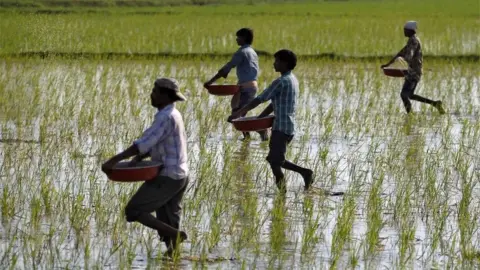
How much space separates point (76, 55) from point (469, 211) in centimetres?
1083

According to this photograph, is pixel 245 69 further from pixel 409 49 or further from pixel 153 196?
pixel 153 196

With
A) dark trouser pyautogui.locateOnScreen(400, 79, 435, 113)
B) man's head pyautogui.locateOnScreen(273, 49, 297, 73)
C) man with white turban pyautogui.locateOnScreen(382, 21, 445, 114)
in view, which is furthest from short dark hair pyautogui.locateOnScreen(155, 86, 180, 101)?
dark trouser pyautogui.locateOnScreen(400, 79, 435, 113)

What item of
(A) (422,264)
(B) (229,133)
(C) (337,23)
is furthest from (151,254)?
(C) (337,23)

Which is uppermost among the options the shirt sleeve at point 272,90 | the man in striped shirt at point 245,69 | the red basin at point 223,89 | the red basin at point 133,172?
the man in striped shirt at point 245,69

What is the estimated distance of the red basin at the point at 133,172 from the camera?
4707mm

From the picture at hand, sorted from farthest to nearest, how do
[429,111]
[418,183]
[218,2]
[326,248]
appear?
[218,2]
[429,111]
[418,183]
[326,248]

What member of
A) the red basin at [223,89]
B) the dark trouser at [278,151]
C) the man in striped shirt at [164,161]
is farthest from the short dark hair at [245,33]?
the man in striped shirt at [164,161]

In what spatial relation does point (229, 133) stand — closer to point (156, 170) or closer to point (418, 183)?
point (418, 183)

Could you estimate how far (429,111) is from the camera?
11555mm

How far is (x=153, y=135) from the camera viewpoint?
4.78 metres

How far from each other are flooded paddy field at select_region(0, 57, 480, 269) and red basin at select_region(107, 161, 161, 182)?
38 centimetres

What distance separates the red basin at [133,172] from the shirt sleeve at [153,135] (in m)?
0.08

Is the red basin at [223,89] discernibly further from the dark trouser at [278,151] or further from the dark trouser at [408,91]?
the dark trouser at [408,91]

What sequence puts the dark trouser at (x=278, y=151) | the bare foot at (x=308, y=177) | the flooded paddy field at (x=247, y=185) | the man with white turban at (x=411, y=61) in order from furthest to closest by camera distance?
the man with white turban at (x=411, y=61), the bare foot at (x=308, y=177), the dark trouser at (x=278, y=151), the flooded paddy field at (x=247, y=185)
